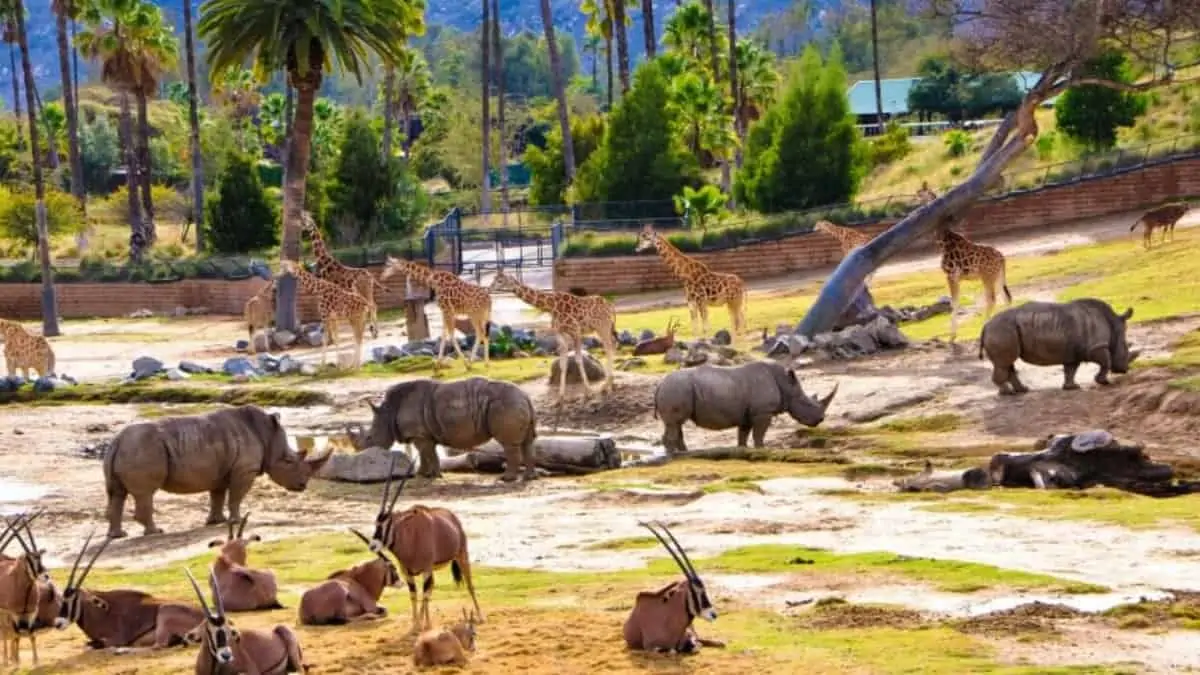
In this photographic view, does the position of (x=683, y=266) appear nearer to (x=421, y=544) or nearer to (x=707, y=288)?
(x=707, y=288)

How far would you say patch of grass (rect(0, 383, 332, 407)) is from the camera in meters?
38.3

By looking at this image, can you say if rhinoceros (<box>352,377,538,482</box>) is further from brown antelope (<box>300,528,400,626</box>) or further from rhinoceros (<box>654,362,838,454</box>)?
brown antelope (<box>300,528,400,626</box>)

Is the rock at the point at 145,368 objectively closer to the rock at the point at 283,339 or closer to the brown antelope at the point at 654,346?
the rock at the point at 283,339

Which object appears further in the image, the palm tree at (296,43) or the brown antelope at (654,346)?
the palm tree at (296,43)

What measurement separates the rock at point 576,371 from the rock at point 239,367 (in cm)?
813

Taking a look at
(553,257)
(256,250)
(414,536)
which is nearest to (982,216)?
(553,257)

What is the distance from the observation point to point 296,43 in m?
51.8

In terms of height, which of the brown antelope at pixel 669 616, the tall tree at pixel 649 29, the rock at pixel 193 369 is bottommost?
the rock at pixel 193 369

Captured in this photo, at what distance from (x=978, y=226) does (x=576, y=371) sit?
2603 cm

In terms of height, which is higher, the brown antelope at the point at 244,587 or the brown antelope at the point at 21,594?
the brown antelope at the point at 21,594

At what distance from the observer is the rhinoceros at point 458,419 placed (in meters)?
27.6

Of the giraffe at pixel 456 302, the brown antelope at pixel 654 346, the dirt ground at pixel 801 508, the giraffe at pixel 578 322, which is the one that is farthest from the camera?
the giraffe at pixel 456 302

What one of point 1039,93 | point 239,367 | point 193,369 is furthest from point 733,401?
point 193,369

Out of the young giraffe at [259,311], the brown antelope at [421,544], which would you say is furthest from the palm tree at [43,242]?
the brown antelope at [421,544]
